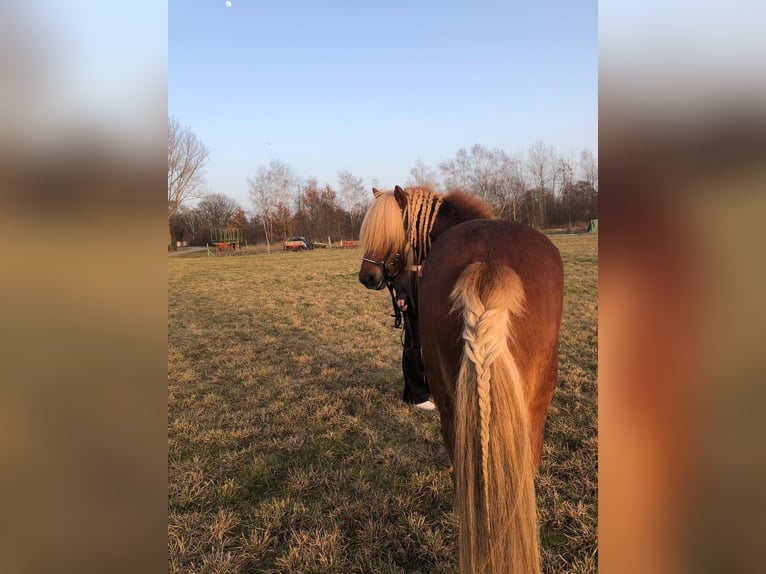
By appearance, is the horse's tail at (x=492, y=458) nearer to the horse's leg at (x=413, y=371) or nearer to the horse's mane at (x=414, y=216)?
the horse's mane at (x=414, y=216)

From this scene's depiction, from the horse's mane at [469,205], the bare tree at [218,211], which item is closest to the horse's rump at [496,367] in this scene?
the horse's mane at [469,205]

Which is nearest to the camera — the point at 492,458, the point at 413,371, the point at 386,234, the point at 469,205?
the point at 492,458

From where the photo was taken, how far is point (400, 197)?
2984 mm

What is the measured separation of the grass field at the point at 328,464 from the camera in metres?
2.32

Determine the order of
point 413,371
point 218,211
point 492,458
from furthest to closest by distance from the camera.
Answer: point 218,211 < point 413,371 < point 492,458

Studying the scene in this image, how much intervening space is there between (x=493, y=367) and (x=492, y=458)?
1.06 feet

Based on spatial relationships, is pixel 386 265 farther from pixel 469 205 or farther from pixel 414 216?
A: pixel 469 205

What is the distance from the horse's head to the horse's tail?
1.71 metres

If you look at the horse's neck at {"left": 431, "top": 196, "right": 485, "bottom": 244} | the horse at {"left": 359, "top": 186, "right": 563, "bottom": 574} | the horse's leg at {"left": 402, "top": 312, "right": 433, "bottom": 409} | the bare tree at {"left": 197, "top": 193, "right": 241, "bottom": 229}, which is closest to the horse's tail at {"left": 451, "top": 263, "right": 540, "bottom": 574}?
the horse at {"left": 359, "top": 186, "right": 563, "bottom": 574}

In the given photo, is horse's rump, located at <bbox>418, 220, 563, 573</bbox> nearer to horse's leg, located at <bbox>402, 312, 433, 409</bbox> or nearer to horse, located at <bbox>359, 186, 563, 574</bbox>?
horse, located at <bbox>359, 186, 563, 574</bbox>

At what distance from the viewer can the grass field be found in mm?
2320

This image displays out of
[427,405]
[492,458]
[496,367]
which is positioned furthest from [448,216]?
[427,405]

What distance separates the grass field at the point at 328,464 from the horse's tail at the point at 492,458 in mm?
512
